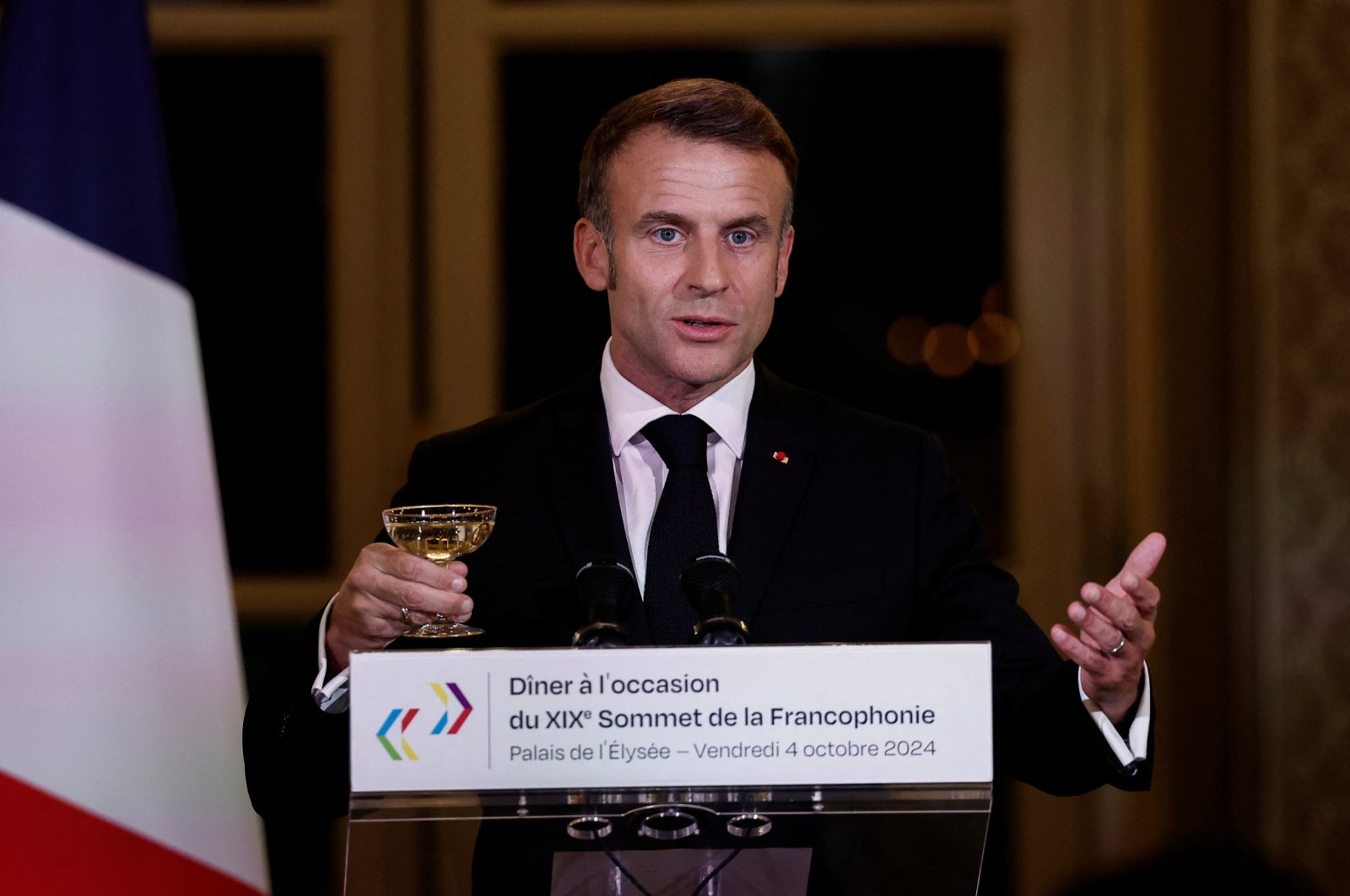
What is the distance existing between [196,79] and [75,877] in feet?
7.22

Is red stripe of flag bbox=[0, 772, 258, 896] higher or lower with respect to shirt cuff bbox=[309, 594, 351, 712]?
lower

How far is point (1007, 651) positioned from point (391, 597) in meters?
0.86

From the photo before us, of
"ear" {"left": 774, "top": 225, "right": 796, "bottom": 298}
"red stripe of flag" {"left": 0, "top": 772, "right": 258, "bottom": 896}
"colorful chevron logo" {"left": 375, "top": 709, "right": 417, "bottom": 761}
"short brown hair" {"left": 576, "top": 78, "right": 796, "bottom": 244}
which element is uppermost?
"short brown hair" {"left": 576, "top": 78, "right": 796, "bottom": 244}

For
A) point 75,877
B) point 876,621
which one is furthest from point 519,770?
point 75,877

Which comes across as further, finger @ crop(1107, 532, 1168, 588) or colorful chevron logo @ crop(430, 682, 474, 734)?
finger @ crop(1107, 532, 1168, 588)

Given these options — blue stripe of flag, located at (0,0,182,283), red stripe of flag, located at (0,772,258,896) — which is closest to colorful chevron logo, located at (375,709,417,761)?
red stripe of flag, located at (0,772,258,896)

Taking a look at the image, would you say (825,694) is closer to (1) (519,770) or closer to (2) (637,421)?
(1) (519,770)

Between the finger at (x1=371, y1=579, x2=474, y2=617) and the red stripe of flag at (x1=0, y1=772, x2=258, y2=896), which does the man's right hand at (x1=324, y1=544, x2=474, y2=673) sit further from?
the red stripe of flag at (x1=0, y1=772, x2=258, y2=896)

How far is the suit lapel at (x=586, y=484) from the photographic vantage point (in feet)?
6.25

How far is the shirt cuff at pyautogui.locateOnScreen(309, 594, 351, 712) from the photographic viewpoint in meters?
1.68

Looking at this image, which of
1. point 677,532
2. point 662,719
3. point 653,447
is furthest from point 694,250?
point 662,719

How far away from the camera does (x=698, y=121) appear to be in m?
1.92

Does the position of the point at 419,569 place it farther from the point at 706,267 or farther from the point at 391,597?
the point at 706,267

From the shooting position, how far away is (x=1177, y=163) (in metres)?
3.43
